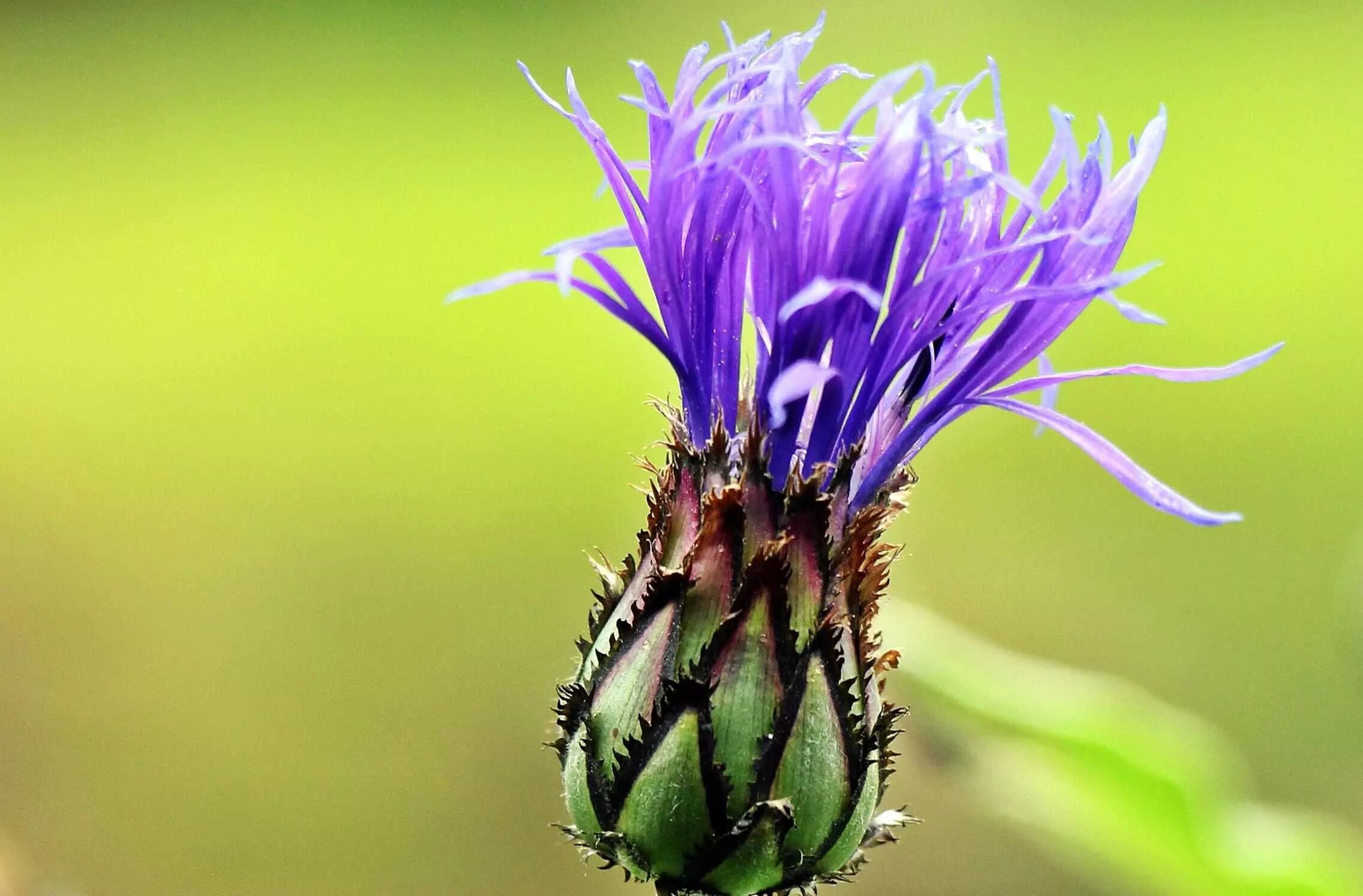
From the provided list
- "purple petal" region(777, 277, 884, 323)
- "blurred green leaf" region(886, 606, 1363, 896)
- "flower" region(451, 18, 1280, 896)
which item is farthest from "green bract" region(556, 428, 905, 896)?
"blurred green leaf" region(886, 606, 1363, 896)

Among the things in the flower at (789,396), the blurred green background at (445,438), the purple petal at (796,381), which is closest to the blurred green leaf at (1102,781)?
the blurred green background at (445,438)

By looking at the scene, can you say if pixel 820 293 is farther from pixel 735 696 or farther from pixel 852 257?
pixel 735 696

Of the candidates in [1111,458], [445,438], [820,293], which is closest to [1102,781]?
[1111,458]

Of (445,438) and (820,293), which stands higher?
(445,438)

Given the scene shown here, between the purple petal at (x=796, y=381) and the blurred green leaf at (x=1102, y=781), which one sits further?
the blurred green leaf at (x=1102, y=781)

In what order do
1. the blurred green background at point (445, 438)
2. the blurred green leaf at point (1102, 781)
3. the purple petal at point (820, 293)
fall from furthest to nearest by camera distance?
the blurred green background at point (445, 438) < the blurred green leaf at point (1102, 781) < the purple petal at point (820, 293)

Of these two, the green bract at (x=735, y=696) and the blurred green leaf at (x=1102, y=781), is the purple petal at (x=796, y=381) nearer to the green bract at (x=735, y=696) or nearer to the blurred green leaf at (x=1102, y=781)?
the green bract at (x=735, y=696)
